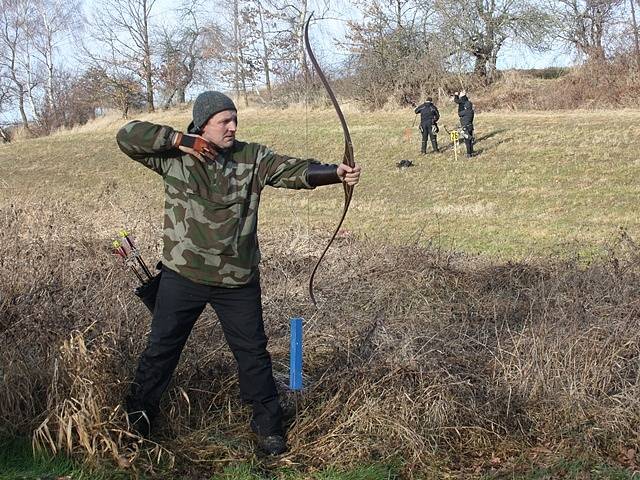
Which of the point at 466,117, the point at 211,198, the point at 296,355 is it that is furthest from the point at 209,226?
the point at 466,117

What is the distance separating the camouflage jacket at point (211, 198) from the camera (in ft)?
11.5

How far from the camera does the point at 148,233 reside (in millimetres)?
8492

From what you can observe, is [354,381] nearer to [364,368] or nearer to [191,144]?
[364,368]

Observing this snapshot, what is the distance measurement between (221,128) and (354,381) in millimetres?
1610

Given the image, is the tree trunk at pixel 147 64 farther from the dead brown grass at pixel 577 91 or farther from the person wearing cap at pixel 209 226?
the person wearing cap at pixel 209 226

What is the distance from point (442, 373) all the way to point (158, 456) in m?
1.64

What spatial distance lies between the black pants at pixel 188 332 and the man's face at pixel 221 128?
69 cm

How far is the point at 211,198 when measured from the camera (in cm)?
354

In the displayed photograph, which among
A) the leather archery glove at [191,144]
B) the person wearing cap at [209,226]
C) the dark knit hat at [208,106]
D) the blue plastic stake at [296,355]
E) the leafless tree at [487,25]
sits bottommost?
the blue plastic stake at [296,355]

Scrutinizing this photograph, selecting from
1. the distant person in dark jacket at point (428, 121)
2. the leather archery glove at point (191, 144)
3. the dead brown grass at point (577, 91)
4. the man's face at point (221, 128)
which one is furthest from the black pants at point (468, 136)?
the leather archery glove at point (191, 144)

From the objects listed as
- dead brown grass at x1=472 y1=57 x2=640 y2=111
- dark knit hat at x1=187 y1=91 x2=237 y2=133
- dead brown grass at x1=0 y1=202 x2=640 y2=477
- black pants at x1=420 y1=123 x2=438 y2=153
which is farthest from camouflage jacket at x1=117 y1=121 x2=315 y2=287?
dead brown grass at x1=472 y1=57 x2=640 y2=111

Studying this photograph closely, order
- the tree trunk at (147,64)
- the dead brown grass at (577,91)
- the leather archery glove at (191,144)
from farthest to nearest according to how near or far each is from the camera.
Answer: the tree trunk at (147,64)
the dead brown grass at (577,91)
the leather archery glove at (191,144)

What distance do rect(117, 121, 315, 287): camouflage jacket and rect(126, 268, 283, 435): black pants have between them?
89mm

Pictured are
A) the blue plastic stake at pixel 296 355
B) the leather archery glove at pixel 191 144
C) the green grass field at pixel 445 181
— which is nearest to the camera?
the leather archery glove at pixel 191 144
